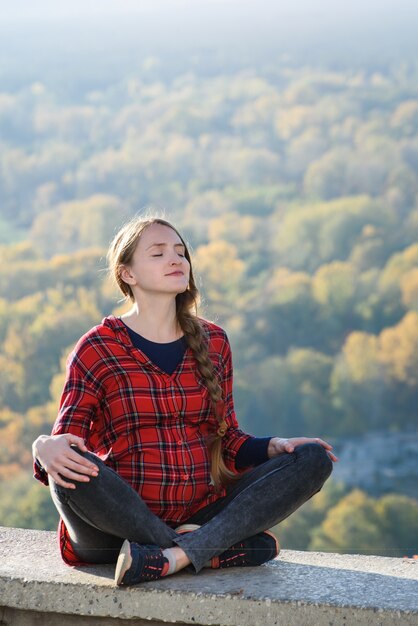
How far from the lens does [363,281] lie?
35562mm

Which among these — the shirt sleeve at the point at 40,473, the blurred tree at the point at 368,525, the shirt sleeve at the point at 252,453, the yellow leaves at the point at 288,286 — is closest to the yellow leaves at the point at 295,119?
the yellow leaves at the point at 288,286

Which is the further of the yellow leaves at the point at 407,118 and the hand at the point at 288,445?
the yellow leaves at the point at 407,118

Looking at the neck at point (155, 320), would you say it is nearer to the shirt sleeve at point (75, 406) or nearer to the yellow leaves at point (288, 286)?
the shirt sleeve at point (75, 406)

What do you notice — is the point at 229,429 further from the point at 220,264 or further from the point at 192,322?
the point at 220,264

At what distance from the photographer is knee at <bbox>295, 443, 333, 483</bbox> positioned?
2.16 meters

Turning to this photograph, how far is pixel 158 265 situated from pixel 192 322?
164 mm

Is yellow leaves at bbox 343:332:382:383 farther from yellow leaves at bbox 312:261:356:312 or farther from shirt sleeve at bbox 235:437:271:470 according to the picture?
shirt sleeve at bbox 235:437:271:470

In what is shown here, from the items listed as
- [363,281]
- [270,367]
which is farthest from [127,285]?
[363,281]

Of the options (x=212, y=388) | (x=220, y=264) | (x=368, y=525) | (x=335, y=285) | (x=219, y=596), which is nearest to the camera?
(x=219, y=596)

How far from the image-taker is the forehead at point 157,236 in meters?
2.44

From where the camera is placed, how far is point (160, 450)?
222 cm

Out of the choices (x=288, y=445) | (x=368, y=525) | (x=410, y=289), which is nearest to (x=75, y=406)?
(x=288, y=445)

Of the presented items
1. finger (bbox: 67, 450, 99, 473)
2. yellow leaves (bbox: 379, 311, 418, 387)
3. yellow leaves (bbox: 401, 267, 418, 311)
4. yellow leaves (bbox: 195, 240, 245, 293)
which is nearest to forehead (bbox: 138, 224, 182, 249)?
finger (bbox: 67, 450, 99, 473)

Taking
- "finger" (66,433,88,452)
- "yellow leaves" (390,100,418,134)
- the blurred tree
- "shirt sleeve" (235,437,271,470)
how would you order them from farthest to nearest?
"yellow leaves" (390,100,418,134) < the blurred tree < "shirt sleeve" (235,437,271,470) < "finger" (66,433,88,452)
